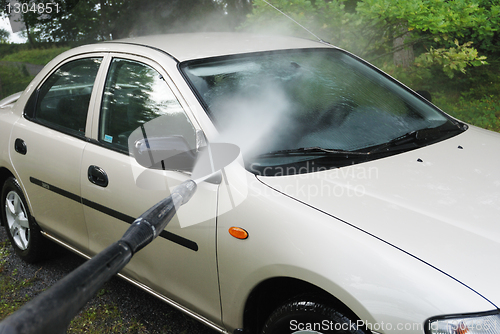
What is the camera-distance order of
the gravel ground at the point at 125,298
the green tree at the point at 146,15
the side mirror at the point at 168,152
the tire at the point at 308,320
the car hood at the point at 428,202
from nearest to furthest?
1. the car hood at the point at 428,202
2. the tire at the point at 308,320
3. the side mirror at the point at 168,152
4. the gravel ground at the point at 125,298
5. the green tree at the point at 146,15

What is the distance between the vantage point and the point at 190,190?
194cm

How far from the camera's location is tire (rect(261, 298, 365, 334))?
1611 mm

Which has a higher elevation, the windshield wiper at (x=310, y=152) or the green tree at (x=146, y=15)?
the green tree at (x=146, y=15)

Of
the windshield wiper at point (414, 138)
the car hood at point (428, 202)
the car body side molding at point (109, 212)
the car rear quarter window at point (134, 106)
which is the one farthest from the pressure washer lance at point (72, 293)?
the windshield wiper at point (414, 138)

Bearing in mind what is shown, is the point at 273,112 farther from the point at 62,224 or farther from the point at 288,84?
the point at 62,224

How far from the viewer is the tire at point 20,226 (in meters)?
3.27

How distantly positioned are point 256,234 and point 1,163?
2412mm

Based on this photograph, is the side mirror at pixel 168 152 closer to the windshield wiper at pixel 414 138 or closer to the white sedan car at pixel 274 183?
the white sedan car at pixel 274 183

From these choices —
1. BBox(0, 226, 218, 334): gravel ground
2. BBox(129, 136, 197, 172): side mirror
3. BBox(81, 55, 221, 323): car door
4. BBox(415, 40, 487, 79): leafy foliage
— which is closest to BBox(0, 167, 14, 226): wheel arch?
BBox(0, 226, 218, 334): gravel ground

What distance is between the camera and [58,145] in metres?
2.76

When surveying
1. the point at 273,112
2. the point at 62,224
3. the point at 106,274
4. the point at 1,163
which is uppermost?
the point at 273,112

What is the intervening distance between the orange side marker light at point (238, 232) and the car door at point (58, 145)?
1.20 meters

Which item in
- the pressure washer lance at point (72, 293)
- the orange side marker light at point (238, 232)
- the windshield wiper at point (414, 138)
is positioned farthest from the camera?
the windshield wiper at point (414, 138)

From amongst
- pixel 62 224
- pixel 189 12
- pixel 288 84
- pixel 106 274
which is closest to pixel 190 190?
pixel 106 274
